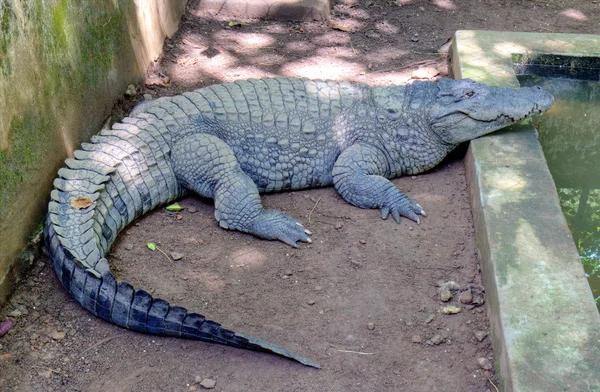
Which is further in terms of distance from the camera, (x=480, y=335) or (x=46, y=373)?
(x=480, y=335)

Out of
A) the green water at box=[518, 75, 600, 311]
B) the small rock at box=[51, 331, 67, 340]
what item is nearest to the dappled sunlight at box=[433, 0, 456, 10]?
the green water at box=[518, 75, 600, 311]

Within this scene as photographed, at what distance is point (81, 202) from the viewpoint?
3.58 metres

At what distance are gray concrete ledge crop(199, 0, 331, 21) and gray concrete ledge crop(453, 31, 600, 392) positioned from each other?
299cm

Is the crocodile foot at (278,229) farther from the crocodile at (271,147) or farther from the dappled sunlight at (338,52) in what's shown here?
the dappled sunlight at (338,52)

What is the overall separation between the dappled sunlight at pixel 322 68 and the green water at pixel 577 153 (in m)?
1.52

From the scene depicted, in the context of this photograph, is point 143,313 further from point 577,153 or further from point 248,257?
point 577,153

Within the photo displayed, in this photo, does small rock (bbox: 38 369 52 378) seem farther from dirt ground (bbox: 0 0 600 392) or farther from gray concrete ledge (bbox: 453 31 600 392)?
gray concrete ledge (bbox: 453 31 600 392)

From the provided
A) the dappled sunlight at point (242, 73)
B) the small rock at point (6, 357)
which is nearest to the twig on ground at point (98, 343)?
the small rock at point (6, 357)

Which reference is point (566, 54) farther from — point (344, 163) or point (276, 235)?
point (276, 235)

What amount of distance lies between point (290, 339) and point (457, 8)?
202 inches

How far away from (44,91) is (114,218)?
873 mm

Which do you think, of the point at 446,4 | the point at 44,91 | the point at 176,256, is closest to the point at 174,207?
the point at 176,256

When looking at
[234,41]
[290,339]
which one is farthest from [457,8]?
[290,339]

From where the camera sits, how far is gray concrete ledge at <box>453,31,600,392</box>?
2611 millimetres
